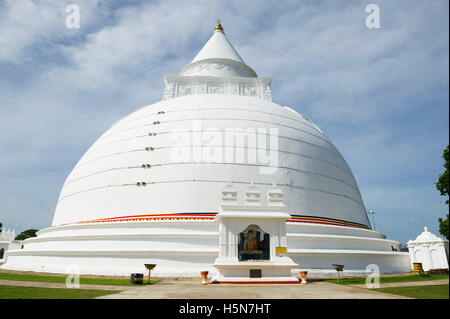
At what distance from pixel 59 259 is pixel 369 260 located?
1627 centimetres

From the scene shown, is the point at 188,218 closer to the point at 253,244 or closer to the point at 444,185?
the point at 253,244

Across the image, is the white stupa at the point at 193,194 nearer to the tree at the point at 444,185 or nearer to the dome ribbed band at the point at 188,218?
the dome ribbed band at the point at 188,218

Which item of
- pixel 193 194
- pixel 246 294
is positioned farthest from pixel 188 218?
pixel 246 294

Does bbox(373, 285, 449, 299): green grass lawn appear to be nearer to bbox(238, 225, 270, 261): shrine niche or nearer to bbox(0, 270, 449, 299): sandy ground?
bbox(0, 270, 449, 299): sandy ground

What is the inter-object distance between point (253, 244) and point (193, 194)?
15.9 feet

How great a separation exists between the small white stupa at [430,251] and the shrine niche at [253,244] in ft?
42.8

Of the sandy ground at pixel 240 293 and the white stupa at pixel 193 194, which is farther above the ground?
the white stupa at pixel 193 194

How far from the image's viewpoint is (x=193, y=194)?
1551cm

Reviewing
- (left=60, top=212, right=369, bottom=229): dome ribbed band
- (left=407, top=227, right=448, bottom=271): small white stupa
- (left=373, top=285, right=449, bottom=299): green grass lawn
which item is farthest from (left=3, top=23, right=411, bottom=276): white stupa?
(left=373, top=285, right=449, bottom=299): green grass lawn

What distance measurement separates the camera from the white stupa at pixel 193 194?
1430 centimetres

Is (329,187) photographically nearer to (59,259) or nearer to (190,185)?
(190,185)

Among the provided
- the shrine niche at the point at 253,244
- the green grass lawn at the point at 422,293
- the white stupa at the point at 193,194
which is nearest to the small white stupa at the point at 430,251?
the white stupa at the point at 193,194

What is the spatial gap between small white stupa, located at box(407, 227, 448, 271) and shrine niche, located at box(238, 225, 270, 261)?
1304 centimetres

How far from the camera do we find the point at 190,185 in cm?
1575
